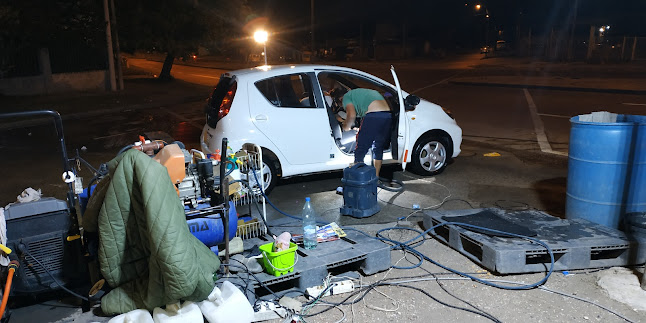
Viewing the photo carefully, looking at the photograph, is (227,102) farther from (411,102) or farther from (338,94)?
(411,102)

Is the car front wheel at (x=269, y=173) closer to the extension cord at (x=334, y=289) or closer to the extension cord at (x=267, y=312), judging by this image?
the extension cord at (x=334, y=289)

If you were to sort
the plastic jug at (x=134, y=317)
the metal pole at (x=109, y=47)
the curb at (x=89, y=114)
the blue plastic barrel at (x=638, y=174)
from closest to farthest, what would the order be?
1. the plastic jug at (x=134, y=317)
2. the blue plastic barrel at (x=638, y=174)
3. the curb at (x=89, y=114)
4. the metal pole at (x=109, y=47)

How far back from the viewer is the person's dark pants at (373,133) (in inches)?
278

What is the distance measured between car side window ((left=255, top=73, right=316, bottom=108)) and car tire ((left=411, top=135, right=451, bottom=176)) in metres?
1.87

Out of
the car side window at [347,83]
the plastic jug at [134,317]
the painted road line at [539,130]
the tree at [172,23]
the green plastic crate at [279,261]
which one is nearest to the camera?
the plastic jug at [134,317]

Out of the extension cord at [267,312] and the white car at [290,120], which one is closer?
the extension cord at [267,312]

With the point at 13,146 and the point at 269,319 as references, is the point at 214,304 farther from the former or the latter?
the point at 13,146

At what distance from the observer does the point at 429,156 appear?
7965 millimetres

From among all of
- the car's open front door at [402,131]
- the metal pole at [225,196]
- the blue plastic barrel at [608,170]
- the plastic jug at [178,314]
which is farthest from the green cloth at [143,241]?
the blue plastic barrel at [608,170]

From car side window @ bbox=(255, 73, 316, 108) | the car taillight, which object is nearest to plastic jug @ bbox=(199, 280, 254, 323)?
the car taillight

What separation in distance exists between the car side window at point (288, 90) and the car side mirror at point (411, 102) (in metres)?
1.31

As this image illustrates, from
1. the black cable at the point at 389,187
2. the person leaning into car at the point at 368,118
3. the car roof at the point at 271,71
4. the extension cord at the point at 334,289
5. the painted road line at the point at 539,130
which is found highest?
the car roof at the point at 271,71

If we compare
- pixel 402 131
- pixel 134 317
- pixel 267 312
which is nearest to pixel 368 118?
pixel 402 131

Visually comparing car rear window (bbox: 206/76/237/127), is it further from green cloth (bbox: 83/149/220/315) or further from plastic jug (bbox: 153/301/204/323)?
plastic jug (bbox: 153/301/204/323)
